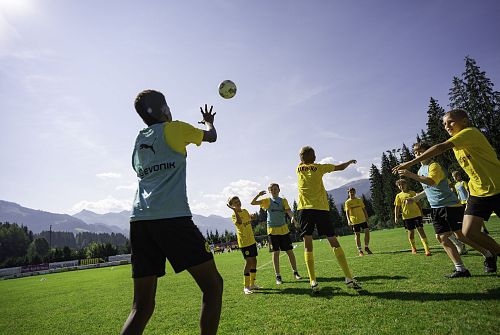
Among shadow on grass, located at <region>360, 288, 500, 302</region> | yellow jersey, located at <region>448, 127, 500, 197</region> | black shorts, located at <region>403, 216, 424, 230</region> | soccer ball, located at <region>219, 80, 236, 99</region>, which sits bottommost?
shadow on grass, located at <region>360, 288, 500, 302</region>

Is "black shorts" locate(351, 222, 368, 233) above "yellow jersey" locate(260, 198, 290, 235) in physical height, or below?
below

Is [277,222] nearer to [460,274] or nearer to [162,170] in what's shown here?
[460,274]

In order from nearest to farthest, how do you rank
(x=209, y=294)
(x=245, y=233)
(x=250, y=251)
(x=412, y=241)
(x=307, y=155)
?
1. (x=209, y=294)
2. (x=307, y=155)
3. (x=250, y=251)
4. (x=245, y=233)
5. (x=412, y=241)

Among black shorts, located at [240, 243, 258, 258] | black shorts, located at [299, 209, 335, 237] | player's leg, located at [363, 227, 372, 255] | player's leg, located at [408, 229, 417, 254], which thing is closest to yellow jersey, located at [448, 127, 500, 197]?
black shorts, located at [299, 209, 335, 237]

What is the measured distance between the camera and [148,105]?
332cm

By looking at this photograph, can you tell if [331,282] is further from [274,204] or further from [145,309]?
[145,309]

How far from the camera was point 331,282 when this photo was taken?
6.88m

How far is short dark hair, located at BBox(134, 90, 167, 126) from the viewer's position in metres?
3.31

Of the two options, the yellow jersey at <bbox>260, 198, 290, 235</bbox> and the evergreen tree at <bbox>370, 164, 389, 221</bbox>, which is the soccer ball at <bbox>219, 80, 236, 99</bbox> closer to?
the yellow jersey at <bbox>260, 198, 290, 235</bbox>

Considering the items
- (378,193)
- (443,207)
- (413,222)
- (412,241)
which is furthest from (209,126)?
(378,193)

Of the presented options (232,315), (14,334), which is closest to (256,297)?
(232,315)

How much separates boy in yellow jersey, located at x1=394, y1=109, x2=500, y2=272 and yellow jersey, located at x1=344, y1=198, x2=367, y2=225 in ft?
27.6

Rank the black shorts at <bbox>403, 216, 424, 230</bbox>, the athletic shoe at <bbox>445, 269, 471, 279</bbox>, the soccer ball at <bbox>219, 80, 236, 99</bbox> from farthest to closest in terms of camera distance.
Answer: the black shorts at <bbox>403, 216, 424, 230</bbox> → the soccer ball at <bbox>219, 80, 236, 99</bbox> → the athletic shoe at <bbox>445, 269, 471, 279</bbox>

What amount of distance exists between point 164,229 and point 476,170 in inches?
187
